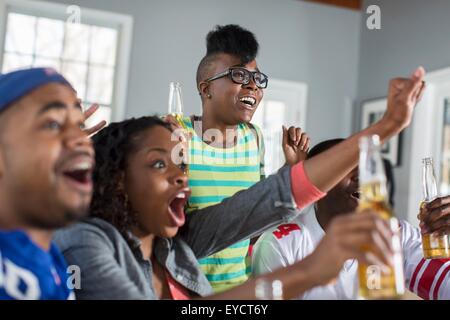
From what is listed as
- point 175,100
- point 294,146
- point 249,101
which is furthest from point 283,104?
point 294,146

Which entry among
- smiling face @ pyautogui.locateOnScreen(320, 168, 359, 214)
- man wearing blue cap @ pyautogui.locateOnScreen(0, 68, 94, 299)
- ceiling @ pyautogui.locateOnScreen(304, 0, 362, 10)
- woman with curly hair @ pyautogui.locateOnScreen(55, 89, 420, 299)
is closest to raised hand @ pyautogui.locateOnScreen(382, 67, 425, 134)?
woman with curly hair @ pyautogui.locateOnScreen(55, 89, 420, 299)

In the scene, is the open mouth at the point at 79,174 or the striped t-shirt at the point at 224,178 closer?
the open mouth at the point at 79,174

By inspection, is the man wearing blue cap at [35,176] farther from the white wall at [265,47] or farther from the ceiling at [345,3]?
the ceiling at [345,3]

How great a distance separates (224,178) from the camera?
1368mm

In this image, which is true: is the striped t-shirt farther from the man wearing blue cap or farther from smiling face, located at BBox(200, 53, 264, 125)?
the man wearing blue cap

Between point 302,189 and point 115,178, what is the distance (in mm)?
258

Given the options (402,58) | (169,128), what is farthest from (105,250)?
(402,58)

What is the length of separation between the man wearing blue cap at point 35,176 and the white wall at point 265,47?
9.77 feet

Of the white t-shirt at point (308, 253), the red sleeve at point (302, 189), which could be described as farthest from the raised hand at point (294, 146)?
the red sleeve at point (302, 189)

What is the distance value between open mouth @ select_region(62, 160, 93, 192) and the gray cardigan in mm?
164

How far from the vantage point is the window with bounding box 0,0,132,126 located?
149 inches

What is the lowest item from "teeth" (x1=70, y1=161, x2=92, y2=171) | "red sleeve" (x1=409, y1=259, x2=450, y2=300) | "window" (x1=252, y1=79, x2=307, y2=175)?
"red sleeve" (x1=409, y1=259, x2=450, y2=300)

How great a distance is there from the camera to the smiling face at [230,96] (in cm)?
144

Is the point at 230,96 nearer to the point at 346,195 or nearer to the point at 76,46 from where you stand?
the point at 346,195
